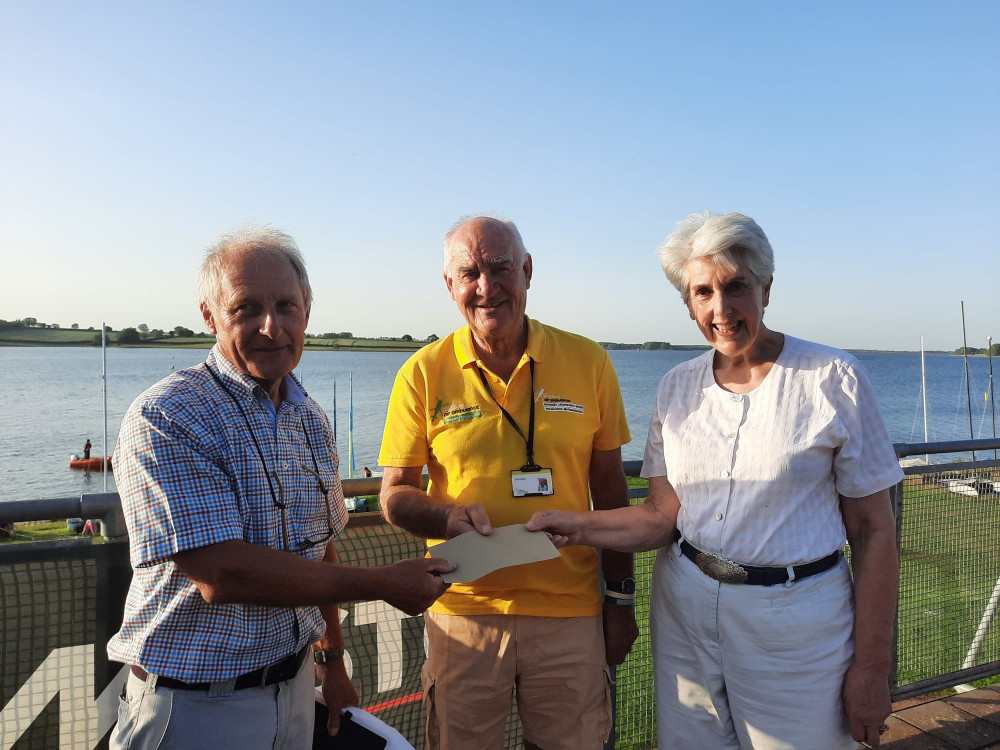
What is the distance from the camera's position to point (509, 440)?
8.32 feet

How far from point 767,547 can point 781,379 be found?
1.89ft

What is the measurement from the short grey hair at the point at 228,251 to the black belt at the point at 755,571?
68.4 inches

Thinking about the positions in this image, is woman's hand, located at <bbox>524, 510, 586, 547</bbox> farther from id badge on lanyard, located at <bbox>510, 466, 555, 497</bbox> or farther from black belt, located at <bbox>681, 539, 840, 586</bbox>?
black belt, located at <bbox>681, 539, 840, 586</bbox>

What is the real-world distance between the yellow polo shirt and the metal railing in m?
0.39

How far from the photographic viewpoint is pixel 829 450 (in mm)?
2146

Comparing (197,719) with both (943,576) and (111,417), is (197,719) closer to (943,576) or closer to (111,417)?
(943,576)

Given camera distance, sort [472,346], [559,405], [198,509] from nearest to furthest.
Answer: [198,509], [559,405], [472,346]

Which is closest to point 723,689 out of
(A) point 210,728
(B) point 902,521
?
(A) point 210,728

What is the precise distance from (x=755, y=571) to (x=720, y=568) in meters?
0.11

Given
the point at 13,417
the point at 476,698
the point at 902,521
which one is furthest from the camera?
the point at 13,417

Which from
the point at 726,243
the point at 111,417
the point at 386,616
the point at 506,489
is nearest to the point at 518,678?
the point at 386,616

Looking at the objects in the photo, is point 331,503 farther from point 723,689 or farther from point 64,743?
point 723,689

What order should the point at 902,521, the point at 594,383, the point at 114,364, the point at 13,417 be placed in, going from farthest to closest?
the point at 114,364
the point at 13,417
the point at 902,521
the point at 594,383

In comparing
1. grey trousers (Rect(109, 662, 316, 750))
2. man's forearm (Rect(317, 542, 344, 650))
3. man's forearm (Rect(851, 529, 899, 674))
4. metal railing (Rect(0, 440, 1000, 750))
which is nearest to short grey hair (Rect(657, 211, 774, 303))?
man's forearm (Rect(851, 529, 899, 674))
